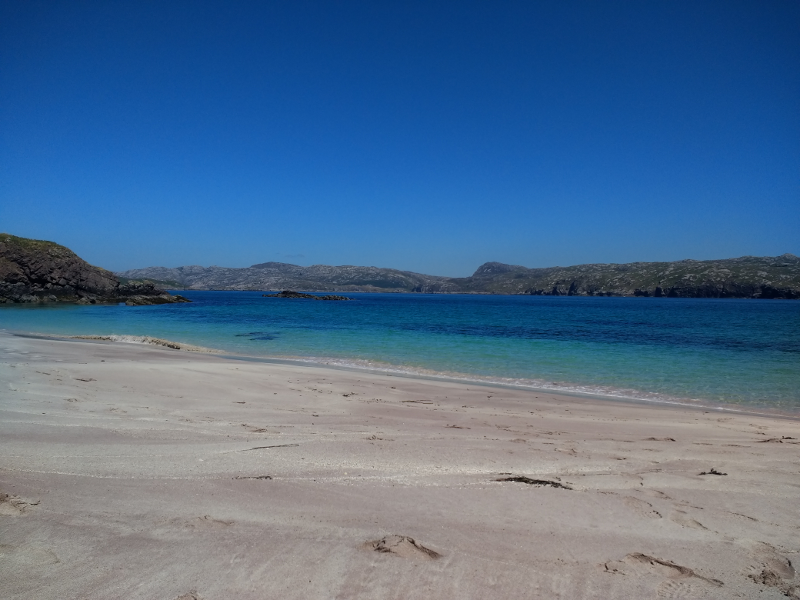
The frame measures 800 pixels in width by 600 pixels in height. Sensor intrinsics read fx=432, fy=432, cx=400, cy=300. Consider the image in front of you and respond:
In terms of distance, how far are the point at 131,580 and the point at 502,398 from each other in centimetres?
997

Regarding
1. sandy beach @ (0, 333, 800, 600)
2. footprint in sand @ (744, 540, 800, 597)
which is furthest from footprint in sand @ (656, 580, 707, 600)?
footprint in sand @ (744, 540, 800, 597)

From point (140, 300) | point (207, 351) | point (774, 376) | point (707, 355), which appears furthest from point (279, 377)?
point (140, 300)

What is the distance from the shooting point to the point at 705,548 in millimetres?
3979

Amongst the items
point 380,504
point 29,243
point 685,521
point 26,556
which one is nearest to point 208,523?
point 26,556

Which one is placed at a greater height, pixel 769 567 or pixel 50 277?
pixel 50 277

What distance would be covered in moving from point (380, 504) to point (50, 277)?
8784 centimetres

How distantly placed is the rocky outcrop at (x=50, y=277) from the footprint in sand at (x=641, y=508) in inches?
3354

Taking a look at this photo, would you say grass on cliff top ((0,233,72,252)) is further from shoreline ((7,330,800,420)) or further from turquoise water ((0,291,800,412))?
shoreline ((7,330,800,420))

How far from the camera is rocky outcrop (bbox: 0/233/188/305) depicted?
66000 millimetres

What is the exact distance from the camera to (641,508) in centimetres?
476

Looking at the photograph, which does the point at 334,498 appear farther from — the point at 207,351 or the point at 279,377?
the point at 207,351

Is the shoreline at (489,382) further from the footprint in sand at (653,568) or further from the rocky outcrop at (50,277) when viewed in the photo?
the rocky outcrop at (50,277)

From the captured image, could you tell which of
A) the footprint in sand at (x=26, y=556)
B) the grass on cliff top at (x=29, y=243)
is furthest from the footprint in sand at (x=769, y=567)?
the grass on cliff top at (x=29, y=243)

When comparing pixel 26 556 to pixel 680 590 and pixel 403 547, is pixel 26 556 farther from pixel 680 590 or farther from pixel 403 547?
pixel 680 590
